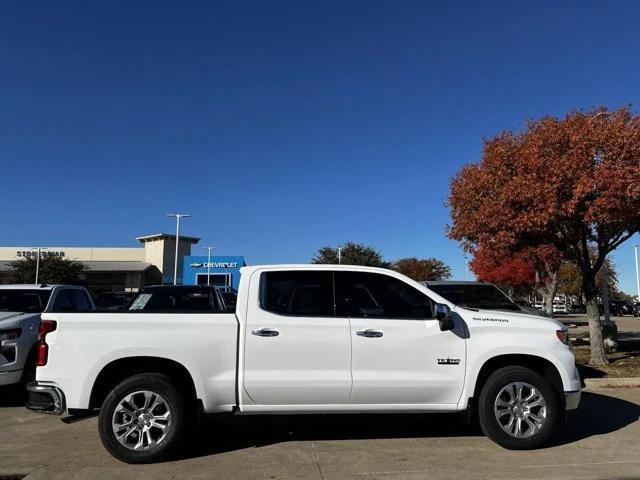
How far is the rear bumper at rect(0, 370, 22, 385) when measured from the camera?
8.02 metres

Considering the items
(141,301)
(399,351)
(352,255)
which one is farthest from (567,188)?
(352,255)

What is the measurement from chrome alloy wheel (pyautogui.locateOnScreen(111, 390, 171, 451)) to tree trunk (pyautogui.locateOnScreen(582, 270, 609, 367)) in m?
9.79

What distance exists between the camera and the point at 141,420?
5707mm

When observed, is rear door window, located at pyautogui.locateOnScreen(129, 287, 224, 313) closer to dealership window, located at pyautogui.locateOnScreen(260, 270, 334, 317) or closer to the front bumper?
dealership window, located at pyautogui.locateOnScreen(260, 270, 334, 317)

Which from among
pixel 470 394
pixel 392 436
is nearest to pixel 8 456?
pixel 392 436

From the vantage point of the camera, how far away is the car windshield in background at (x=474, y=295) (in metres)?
12.6

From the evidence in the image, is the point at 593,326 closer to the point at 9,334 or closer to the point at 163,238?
the point at 9,334

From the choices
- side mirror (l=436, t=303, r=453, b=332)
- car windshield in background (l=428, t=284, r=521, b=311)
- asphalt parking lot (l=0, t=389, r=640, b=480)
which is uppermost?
car windshield in background (l=428, t=284, r=521, b=311)

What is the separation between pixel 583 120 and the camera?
449 inches

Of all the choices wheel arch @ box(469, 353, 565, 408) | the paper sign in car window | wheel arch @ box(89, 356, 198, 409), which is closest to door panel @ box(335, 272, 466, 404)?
wheel arch @ box(469, 353, 565, 408)

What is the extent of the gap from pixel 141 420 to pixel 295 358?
163 centimetres

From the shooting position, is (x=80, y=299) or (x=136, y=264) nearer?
(x=80, y=299)

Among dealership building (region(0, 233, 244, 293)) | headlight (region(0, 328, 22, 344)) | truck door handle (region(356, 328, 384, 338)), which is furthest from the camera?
dealership building (region(0, 233, 244, 293))

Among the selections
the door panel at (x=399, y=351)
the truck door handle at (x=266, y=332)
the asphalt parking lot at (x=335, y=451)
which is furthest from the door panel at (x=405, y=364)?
the truck door handle at (x=266, y=332)
